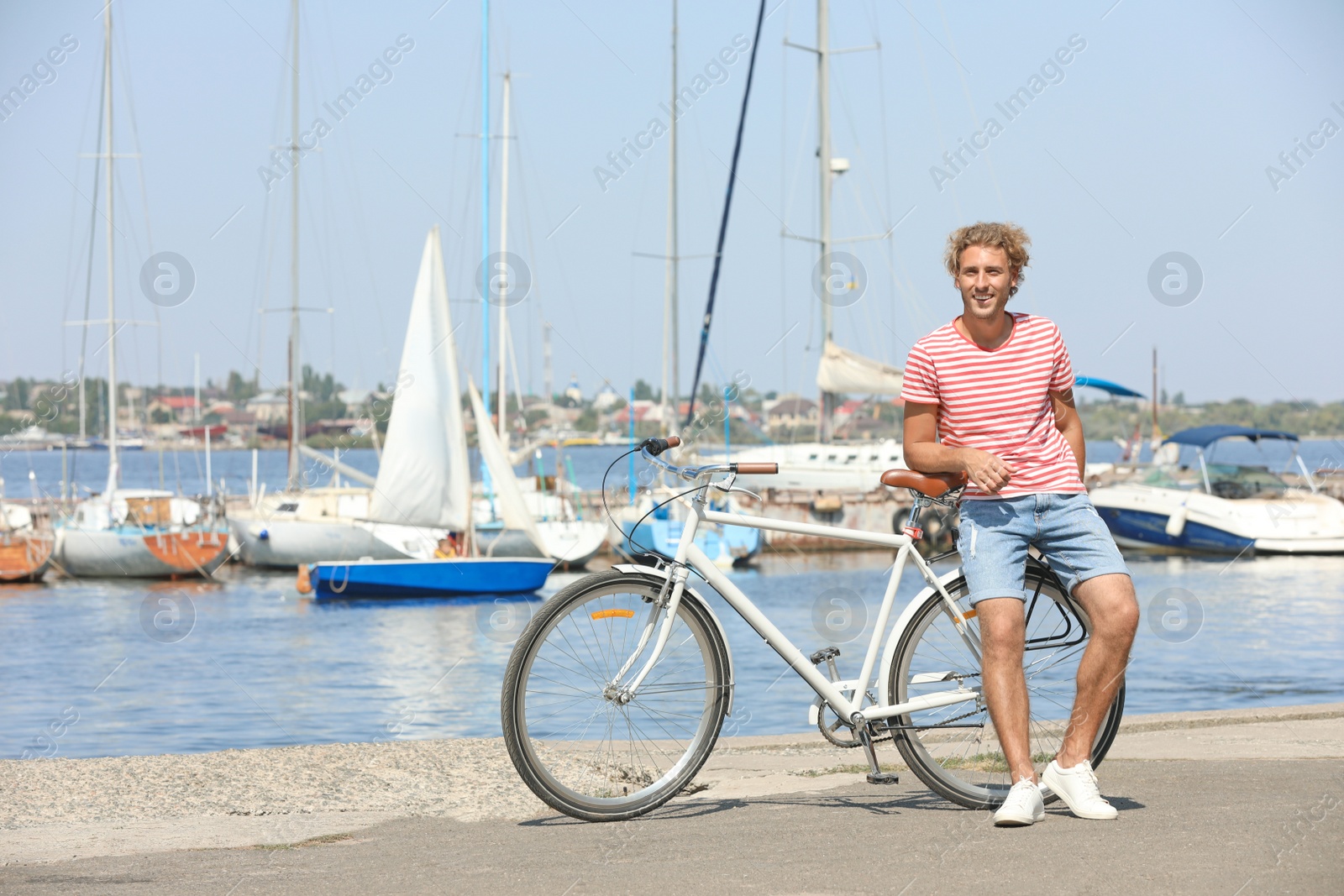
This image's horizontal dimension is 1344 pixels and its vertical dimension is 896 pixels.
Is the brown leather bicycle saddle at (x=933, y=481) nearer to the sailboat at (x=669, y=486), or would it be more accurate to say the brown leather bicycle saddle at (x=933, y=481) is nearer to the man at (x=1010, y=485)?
the man at (x=1010, y=485)

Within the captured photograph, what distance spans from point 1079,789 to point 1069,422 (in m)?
1.20

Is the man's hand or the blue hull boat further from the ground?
the man's hand

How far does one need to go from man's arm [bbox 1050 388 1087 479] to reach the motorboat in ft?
109

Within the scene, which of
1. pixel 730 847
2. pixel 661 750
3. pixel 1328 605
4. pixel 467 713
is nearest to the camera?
pixel 730 847

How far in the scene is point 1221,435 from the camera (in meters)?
38.1

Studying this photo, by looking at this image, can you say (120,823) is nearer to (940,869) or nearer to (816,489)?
Answer: (940,869)

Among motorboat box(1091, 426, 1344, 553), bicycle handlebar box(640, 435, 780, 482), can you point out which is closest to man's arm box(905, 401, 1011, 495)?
bicycle handlebar box(640, 435, 780, 482)

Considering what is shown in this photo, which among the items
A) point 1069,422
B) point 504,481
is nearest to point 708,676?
point 1069,422

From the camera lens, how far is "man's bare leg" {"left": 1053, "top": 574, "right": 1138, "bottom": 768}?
474cm

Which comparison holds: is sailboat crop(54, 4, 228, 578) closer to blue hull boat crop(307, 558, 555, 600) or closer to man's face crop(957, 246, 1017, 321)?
blue hull boat crop(307, 558, 555, 600)

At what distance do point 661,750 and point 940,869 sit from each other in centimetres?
127

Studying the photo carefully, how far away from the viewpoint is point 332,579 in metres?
29.7

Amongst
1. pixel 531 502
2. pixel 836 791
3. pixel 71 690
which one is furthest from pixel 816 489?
pixel 836 791

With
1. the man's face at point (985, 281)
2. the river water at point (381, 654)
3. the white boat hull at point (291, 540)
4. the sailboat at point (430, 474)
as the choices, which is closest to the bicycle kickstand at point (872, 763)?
the man's face at point (985, 281)
